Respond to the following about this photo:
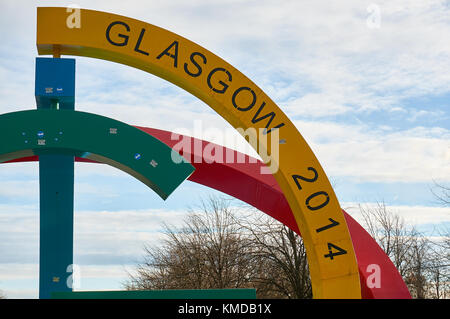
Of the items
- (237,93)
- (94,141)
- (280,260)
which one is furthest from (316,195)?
(280,260)

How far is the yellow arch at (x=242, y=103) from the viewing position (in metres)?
8.21

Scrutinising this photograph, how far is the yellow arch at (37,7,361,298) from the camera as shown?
8.21 m

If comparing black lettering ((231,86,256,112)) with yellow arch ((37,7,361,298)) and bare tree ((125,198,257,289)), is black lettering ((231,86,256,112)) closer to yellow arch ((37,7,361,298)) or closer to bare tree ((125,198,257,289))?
yellow arch ((37,7,361,298))

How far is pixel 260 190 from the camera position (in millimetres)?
11625

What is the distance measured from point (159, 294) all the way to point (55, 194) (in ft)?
7.21

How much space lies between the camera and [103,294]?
269 inches

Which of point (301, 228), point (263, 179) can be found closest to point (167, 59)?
point (301, 228)

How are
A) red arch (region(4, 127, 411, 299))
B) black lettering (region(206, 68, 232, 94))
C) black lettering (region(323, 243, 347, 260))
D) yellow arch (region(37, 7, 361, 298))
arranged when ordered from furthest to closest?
red arch (region(4, 127, 411, 299)), black lettering (region(323, 243, 347, 260)), black lettering (region(206, 68, 232, 94)), yellow arch (region(37, 7, 361, 298))

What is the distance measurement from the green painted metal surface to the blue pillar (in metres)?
0.93

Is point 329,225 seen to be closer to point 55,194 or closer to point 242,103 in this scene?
point 242,103

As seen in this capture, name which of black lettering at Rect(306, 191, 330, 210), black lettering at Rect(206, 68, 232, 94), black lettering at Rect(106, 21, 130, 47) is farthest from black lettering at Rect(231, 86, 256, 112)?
black lettering at Rect(106, 21, 130, 47)

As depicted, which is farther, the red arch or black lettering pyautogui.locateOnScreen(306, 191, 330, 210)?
the red arch

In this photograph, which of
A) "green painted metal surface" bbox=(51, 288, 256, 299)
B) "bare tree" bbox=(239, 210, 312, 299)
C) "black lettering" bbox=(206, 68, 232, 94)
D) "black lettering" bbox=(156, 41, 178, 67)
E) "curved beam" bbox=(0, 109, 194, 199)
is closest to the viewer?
"green painted metal surface" bbox=(51, 288, 256, 299)
